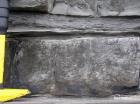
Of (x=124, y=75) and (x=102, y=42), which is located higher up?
(x=102, y=42)

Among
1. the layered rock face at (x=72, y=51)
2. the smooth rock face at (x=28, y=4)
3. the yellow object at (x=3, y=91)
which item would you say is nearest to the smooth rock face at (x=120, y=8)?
the layered rock face at (x=72, y=51)

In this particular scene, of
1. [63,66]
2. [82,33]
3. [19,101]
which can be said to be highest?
[82,33]

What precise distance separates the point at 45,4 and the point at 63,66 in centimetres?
22

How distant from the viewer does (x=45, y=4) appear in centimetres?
117

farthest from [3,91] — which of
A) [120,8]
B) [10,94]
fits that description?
[120,8]

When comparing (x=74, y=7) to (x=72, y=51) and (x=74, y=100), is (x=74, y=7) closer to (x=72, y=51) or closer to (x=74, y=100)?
(x=72, y=51)

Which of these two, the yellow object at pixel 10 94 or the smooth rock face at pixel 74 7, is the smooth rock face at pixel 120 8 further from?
the yellow object at pixel 10 94

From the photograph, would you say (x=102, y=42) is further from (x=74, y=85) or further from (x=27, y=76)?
(x=27, y=76)

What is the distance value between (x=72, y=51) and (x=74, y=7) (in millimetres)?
150

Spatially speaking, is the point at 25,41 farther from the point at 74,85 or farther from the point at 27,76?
the point at 74,85

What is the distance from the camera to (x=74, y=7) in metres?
1.21

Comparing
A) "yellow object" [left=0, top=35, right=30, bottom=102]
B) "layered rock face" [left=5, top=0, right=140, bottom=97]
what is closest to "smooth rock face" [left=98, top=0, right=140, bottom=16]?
"layered rock face" [left=5, top=0, right=140, bottom=97]

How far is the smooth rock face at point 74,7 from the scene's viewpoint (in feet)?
3.97

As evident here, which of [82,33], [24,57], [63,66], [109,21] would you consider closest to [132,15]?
[109,21]
